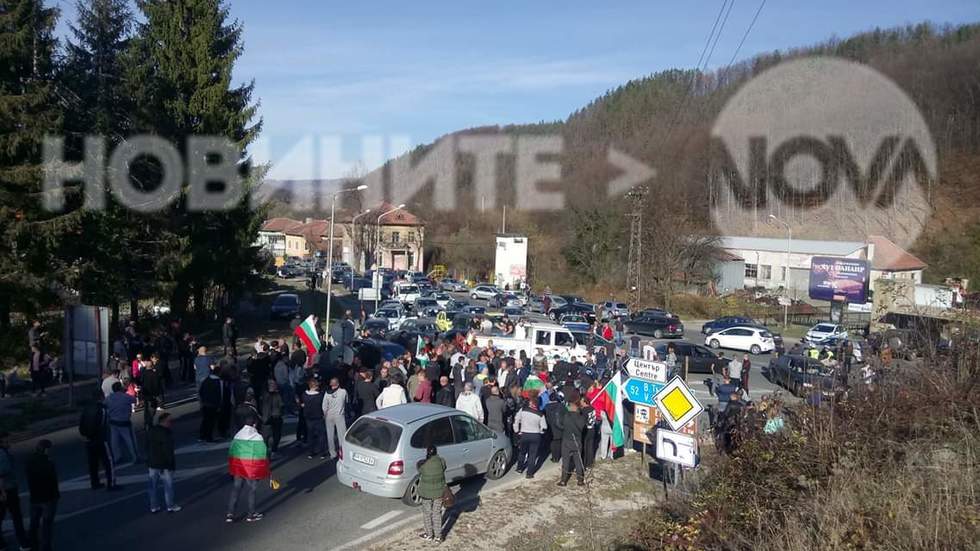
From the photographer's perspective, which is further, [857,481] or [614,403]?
[614,403]

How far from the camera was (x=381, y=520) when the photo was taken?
10.5 m

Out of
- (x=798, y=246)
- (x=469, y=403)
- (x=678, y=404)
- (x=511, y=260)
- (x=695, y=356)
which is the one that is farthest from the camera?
(x=511, y=260)

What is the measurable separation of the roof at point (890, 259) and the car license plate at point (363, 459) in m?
65.5

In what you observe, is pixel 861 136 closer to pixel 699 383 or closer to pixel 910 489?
pixel 699 383

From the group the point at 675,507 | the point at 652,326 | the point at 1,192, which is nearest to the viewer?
the point at 675,507

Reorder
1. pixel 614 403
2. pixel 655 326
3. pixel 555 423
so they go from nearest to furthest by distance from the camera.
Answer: pixel 555 423 → pixel 614 403 → pixel 655 326

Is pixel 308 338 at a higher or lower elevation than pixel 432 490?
higher

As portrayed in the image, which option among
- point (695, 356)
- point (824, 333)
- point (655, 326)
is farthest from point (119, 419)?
point (824, 333)

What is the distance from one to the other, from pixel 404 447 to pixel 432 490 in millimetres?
1306

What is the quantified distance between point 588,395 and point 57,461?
31.2 ft

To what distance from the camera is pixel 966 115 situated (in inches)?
3649

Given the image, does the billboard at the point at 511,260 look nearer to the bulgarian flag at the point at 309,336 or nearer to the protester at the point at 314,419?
the bulgarian flag at the point at 309,336

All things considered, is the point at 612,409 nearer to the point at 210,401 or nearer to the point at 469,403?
the point at 469,403

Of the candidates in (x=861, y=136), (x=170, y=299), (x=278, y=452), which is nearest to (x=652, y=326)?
(x=170, y=299)
